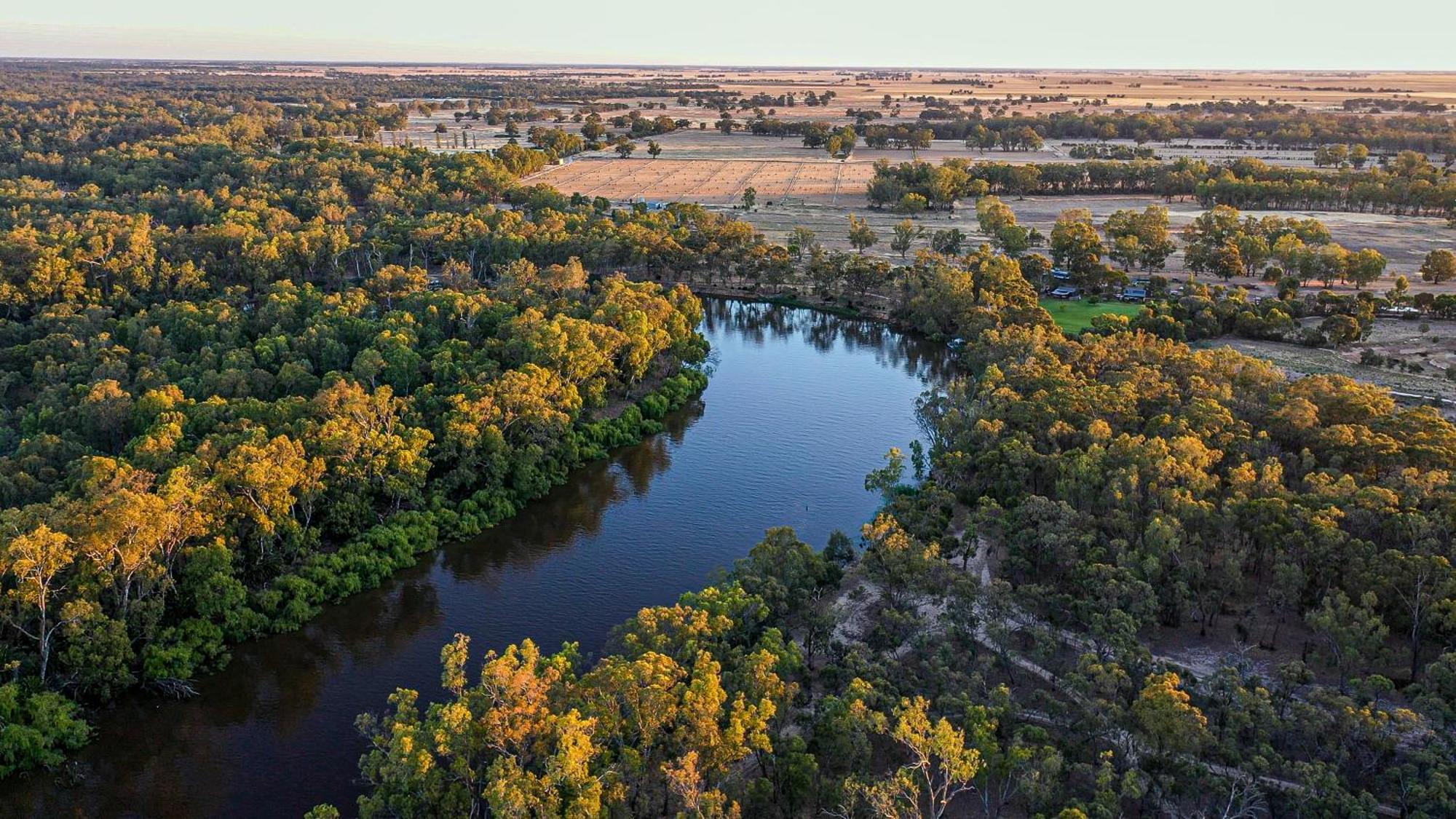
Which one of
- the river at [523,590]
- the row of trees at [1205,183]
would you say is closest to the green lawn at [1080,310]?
the river at [523,590]

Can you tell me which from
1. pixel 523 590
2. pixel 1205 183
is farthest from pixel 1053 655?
pixel 1205 183

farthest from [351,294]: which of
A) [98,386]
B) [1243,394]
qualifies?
[1243,394]

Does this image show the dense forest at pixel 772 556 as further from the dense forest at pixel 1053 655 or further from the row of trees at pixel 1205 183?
the row of trees at pixel 1205 183

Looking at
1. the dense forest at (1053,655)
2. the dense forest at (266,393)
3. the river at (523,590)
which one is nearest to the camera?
the dense forest at (1053,655)

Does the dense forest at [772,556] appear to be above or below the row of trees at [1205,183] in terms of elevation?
below

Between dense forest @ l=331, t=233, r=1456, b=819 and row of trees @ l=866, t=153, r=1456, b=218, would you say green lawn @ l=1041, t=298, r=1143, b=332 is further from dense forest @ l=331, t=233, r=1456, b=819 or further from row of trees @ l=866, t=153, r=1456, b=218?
row of trees @ l=866, t=153, r=1456, b=218

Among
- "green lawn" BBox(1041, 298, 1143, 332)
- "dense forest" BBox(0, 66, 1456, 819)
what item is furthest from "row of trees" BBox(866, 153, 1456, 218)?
"dense forest" BBox(0, 66, 1456, 819)
